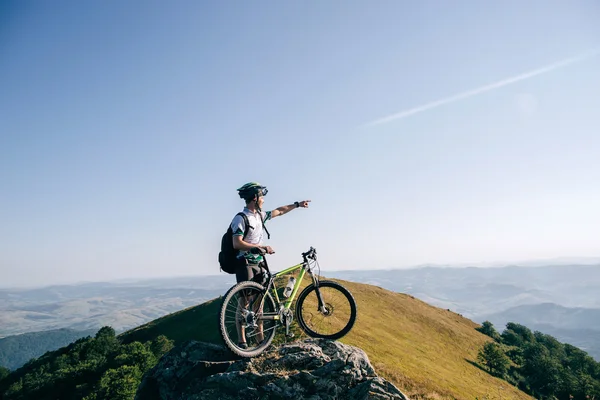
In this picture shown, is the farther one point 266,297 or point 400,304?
point 400,304

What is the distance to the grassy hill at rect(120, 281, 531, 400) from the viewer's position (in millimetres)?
38013

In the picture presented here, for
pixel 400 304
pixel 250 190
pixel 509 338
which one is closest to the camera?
pixel 250 190

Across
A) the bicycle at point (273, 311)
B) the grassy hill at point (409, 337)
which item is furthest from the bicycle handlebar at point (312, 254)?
the grassy hill at point (409, 337)

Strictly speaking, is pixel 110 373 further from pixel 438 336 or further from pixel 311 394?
pixel 311 394

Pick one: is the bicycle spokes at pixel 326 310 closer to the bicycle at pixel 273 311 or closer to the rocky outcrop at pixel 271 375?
the bicycle at pixel 273 311

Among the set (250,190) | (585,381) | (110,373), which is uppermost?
(250,190)

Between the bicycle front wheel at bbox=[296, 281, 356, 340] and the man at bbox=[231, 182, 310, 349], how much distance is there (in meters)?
1.33

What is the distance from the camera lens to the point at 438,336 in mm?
71688

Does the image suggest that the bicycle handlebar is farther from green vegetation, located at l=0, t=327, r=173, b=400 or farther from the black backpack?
green vegetation, located at l=0, t=327, r=173, b=400

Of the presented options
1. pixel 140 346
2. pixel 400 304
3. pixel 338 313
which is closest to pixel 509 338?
pixel 400 304

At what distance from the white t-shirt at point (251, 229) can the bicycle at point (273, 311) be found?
2.04 feet

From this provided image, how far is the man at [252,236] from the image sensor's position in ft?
29.0

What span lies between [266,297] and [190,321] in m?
84.6

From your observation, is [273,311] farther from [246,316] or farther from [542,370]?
[542,370]
